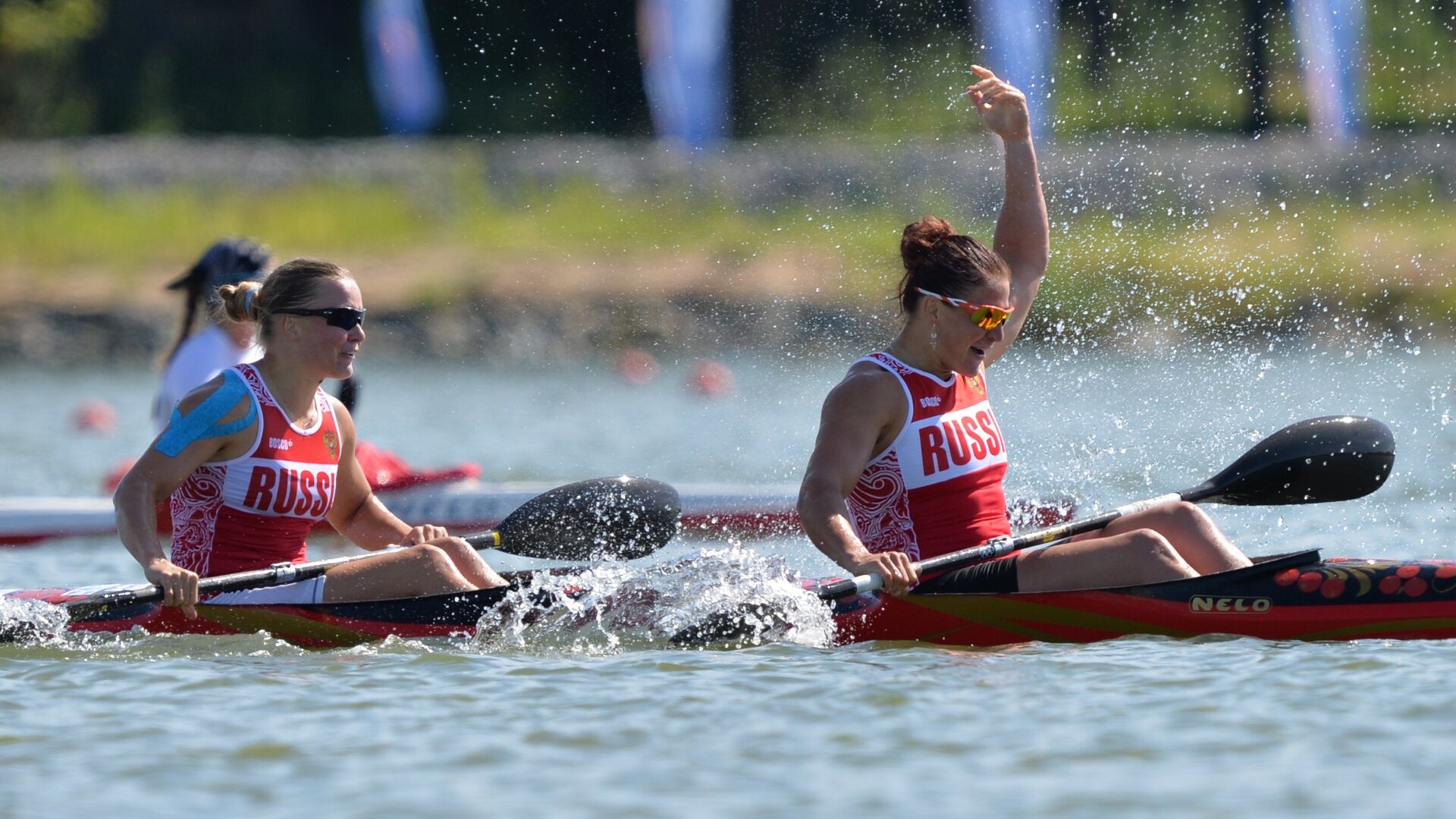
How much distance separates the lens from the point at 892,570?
5.57 m

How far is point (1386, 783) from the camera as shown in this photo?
441 centimetres

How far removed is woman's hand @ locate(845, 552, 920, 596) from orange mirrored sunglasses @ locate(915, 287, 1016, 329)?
0.74m

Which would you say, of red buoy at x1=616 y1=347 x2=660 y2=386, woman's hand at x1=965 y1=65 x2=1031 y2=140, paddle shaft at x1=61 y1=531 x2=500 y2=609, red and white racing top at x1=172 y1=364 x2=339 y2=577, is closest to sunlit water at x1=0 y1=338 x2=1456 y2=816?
paddle shaft at x1=61 y1=531 x2=500 y2=609

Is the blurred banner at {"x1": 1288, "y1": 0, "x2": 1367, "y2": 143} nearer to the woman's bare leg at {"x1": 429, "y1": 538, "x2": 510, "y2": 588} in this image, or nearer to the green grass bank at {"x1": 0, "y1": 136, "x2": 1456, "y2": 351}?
the green grass bank at {"x1": 0, "y1": 136, "x2": 1456, "y2": 351}

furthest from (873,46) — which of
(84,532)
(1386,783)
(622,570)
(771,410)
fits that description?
(1386,783)

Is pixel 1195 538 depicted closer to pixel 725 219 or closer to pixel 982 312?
pixel 982 312

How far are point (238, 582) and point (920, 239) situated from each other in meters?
2.35

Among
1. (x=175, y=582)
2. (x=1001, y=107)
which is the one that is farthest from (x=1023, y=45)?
(x=175, y=582)

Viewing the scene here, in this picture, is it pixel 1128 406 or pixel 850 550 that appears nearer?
pixel 850 550

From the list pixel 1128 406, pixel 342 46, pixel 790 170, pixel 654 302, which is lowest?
pixel 1128 406

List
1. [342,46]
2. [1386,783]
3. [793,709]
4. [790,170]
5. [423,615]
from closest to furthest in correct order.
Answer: [1386,783] < [793,709] < [423,615] < [790,170] < [342,46]

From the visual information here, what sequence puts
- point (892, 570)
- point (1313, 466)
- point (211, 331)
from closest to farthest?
point (892, 570) < point (1313, 466) < point (211, 331)

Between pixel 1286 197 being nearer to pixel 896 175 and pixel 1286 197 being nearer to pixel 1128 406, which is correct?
pixel 896 175

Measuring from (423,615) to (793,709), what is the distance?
4.71 feet
